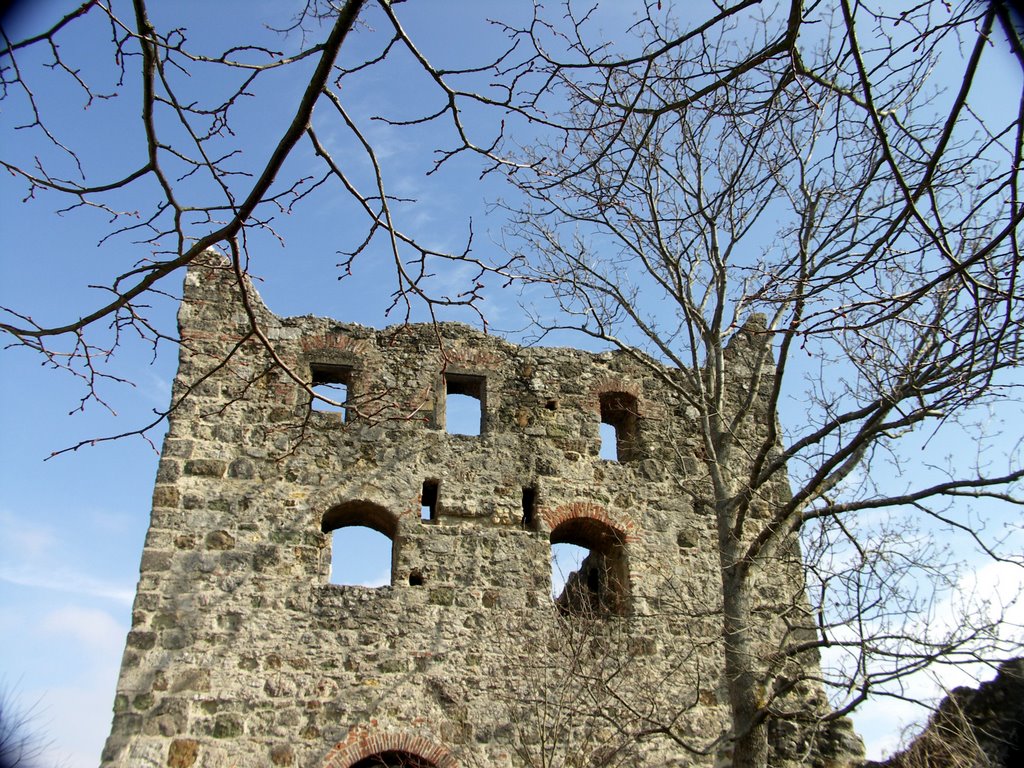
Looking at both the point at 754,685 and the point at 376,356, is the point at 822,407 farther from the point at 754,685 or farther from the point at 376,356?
the point at 376,356

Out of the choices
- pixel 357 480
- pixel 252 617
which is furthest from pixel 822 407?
pixel 252 617

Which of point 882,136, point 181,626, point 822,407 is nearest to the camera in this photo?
Answer: point 882,136

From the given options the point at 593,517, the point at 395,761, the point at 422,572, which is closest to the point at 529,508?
the point at 593,517

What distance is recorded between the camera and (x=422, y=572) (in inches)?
342

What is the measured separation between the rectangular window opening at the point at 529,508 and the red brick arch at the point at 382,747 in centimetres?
222

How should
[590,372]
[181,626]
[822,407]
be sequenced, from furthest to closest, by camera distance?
[590,372] < [181,626] < [822,407]

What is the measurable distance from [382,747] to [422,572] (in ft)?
5.06

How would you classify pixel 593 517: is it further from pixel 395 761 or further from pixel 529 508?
pixel 395 761

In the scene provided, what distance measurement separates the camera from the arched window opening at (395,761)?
7918 mm

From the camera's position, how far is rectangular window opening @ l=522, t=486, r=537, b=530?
9227 millimetres

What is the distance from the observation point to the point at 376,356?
31.8 feet

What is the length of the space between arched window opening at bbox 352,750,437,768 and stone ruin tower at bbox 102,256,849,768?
0.7 inches

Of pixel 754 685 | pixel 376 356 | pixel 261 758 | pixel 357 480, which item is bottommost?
pixel 261 758

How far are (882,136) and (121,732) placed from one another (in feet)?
23.4
